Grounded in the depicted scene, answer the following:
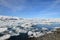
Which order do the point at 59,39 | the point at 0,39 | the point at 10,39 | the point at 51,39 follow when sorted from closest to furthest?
1. the point at 59,39
2. the point at 51,39
3. the point at 0,39
4. the point at 10,39

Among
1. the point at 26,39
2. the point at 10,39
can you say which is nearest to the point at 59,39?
the point at 26,39

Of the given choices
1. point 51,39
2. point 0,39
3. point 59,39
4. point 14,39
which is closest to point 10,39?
point 14,39

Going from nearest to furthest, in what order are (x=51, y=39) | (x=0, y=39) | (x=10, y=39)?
(x=51, y=39)
(x=0, y=39)
(x=10, y=39)

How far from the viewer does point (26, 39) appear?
1281 centimetres

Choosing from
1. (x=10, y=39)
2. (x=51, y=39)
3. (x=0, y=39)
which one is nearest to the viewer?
(x=51, y=39)

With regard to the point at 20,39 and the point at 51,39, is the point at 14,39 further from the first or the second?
the point at 51,39

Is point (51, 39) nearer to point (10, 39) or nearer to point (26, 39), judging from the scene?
point (26, 39)

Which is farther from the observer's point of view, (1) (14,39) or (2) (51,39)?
(1) (14,39)

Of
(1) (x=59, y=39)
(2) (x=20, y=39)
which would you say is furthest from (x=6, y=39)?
(1) (x=59, y=39)

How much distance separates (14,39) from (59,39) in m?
6.61

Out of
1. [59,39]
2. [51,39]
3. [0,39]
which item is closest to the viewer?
[59,39]

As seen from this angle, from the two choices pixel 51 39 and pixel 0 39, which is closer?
pixel 51 39

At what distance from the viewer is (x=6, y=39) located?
1193cm

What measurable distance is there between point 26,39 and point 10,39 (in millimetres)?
1969
